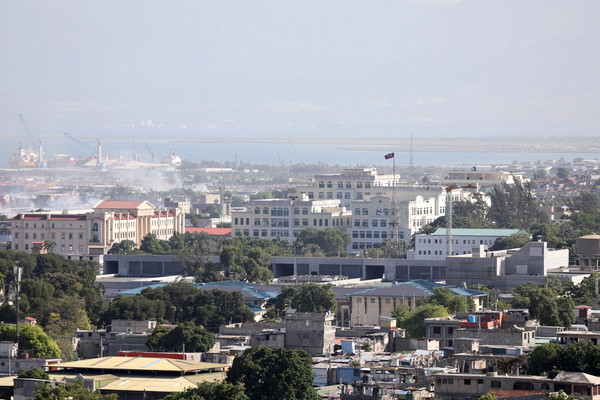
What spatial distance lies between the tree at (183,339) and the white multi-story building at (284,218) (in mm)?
80604

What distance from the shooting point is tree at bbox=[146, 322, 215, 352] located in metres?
68.4

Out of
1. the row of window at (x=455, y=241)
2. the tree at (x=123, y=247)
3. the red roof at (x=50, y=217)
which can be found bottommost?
the tree at (x=123, y=247)

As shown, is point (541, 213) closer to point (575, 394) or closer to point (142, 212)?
point (142, 212)

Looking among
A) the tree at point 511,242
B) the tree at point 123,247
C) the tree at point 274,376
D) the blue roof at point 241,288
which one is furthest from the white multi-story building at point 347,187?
the tree at point 274,376

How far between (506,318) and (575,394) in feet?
64.1

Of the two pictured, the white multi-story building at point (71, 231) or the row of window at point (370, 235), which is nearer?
the white multi-story building at point (71, 231)

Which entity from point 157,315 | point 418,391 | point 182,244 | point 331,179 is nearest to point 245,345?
point 157,315

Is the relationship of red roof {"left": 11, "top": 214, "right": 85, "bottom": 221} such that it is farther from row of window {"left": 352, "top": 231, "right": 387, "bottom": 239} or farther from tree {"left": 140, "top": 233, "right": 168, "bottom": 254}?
row of window {"left": 352, "top": 231, "right": 387, "bottom": 239}

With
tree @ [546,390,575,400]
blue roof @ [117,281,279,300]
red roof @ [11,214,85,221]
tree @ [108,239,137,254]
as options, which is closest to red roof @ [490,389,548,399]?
tree @ [546,390,575,400]

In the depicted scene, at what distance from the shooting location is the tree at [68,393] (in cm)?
5212

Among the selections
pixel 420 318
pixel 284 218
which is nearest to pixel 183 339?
pixel 420 318

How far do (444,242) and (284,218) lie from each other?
102ft

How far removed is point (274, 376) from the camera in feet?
184

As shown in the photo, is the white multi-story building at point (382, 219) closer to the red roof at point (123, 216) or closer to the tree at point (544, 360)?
the red roof at point (123, 216)
